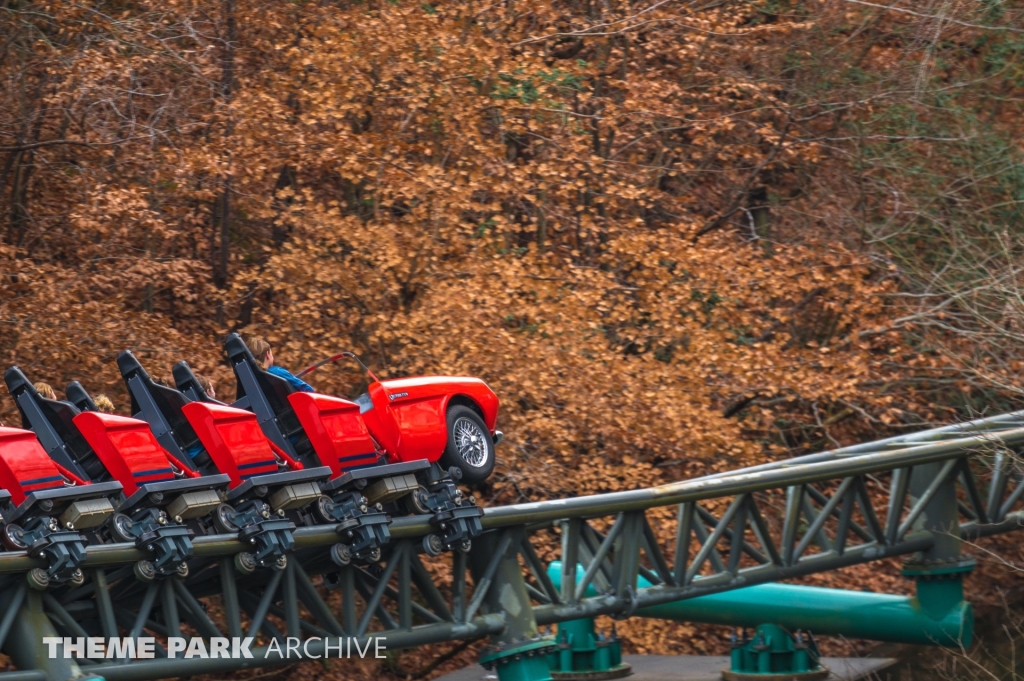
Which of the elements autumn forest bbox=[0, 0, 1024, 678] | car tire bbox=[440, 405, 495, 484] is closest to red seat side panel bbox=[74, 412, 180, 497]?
car tire bbox=[440, 405, 495, 484]

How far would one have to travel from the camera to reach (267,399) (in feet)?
32.4

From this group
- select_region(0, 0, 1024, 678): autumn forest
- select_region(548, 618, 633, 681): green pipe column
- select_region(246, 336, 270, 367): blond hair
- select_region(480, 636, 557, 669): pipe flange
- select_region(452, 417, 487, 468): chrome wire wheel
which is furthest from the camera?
select_region(0, 0, 1024, 678): autumn forest

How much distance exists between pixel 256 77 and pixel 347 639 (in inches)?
370

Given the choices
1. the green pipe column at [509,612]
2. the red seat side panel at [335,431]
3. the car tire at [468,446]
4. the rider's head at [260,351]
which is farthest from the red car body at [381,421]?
the green pipe column at [509,612]

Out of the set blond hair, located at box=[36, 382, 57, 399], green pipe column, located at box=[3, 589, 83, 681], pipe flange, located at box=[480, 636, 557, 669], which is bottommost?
pipe flange, located at box=[480, 636, 557, 669]

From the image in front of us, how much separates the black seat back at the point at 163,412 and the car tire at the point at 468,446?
75.3 inches

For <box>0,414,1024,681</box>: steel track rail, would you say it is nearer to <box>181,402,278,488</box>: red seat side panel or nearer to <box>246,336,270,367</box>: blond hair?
<box>181,402,278,488</box>: red seat side panel

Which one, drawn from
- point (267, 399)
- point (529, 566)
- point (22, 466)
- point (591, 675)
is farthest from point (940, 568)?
point (22, 466)

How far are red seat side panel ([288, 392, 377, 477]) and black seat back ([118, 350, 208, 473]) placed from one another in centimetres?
75

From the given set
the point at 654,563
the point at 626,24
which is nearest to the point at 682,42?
the point at 626,24

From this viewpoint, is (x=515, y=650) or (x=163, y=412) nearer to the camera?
(x=163, y=412)

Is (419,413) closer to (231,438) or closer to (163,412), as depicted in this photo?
(231,438)

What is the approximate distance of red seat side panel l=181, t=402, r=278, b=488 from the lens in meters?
9.09

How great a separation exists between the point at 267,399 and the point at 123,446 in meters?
1.44
